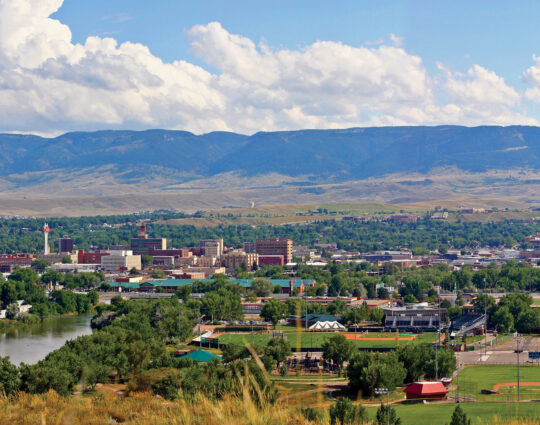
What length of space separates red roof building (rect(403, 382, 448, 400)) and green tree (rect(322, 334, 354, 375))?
303 inches

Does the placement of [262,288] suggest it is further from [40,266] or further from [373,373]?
[373,373]

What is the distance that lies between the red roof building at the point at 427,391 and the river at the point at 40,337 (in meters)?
17.9

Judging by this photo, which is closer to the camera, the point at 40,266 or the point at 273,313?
the point at 273,313

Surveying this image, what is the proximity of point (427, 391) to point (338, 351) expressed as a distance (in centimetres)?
877

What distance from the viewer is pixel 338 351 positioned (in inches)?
1729

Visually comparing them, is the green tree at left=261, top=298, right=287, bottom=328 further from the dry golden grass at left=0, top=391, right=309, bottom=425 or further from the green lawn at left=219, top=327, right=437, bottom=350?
the dry golden grass at left=0, top=391, right=309, bottom=425

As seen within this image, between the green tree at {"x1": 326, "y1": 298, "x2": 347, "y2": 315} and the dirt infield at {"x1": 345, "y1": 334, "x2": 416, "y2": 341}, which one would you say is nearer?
the dirt infield at {"x1": 345, "y1": 334, "x2": 416, "y2": 341}

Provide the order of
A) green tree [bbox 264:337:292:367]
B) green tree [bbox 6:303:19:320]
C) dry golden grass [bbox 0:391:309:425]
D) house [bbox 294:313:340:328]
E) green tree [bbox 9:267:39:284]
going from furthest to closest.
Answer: green tree [bbox 9:267:39:284], green tree [bbox 6:303:19:320], house [bbox 294:313:340:328], green tree [bbox 264:337:292:367], dry golden grass [bbox 0:391:309:425]

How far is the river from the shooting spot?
48.2 m

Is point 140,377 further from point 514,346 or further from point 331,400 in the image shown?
point 514,346

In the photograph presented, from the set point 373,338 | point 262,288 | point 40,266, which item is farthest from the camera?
point 40,266

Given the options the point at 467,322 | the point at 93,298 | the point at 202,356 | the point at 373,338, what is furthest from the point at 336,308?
the point at 202,356

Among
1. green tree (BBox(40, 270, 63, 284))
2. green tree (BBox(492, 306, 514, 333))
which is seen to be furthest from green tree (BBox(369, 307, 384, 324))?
green tree (BBox(40, 270, 63, 284))

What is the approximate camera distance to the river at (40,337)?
4816cm
